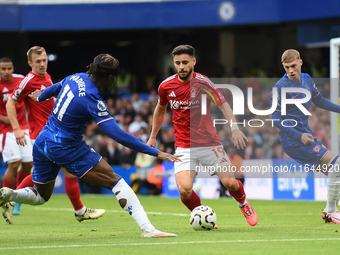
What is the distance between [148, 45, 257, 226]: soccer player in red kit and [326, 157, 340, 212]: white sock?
3.95ft

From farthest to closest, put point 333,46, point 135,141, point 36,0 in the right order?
point 36,0 < point 333,46 < point 135,141

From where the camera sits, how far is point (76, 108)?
7.12 m

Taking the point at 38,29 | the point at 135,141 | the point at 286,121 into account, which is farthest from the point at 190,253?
the point at 38,29

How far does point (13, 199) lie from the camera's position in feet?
24.5

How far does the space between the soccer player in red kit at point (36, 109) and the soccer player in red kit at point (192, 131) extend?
5.95 ft

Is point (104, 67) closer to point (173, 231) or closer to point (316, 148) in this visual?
point (173, 231)

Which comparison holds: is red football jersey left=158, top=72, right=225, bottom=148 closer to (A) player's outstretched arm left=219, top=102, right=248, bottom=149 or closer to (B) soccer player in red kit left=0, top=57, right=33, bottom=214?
(A) player's outstretched arm left=219, top=102, right=248, bottom=149

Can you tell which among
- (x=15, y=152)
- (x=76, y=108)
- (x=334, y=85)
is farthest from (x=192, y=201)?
(x=334, y=85)

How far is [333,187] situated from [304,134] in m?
0.85

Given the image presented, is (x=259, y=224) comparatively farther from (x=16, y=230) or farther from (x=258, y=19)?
(x=258, y=19)

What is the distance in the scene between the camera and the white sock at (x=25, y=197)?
24.5ft

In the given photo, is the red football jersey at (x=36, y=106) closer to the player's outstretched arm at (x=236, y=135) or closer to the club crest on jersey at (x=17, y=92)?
the club crest on jersey at (x=17, y=92)

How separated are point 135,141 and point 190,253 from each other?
4.65 feet

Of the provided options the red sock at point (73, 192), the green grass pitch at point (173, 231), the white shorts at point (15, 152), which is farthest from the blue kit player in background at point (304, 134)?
the white shorts at point (15, 152)
